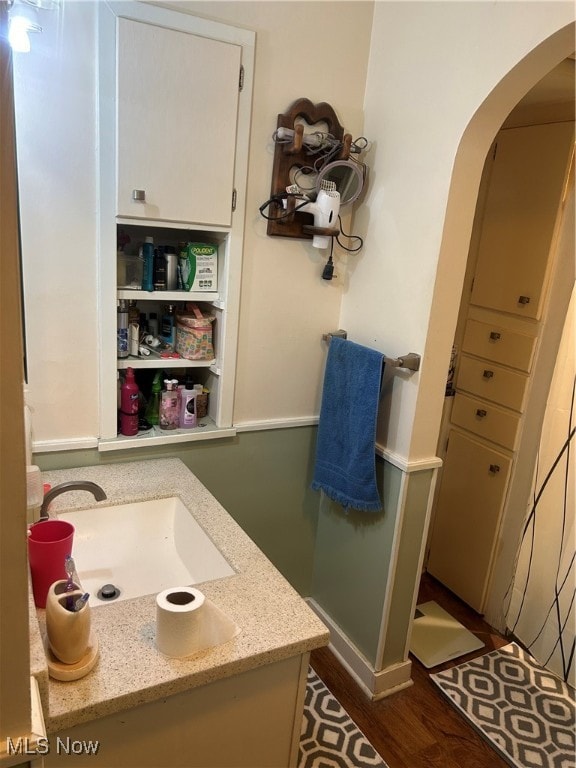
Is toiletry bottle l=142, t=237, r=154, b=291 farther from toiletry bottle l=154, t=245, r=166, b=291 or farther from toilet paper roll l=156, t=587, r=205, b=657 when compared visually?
toilet paper roll l=156, t=587, r=205, b=657

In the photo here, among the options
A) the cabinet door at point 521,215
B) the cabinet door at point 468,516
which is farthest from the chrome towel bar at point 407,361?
the cabinet door at point 468,516

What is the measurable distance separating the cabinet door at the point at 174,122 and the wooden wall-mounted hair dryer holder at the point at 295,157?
17 centimetres

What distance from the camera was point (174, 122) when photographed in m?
1.56

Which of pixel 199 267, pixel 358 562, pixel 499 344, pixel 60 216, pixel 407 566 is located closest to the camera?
pixel 60 216

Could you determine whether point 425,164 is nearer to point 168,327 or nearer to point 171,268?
point 171,268

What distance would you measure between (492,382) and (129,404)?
4.83 feet

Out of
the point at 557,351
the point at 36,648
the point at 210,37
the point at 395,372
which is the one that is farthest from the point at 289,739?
the point at 210,37

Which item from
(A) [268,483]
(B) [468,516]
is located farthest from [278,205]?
(B) [468,516]

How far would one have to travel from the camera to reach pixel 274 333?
1.93 m

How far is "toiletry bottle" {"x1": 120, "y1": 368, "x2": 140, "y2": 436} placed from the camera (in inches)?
68.4

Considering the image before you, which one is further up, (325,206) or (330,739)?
(325,206)

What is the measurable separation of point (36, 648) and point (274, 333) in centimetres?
127

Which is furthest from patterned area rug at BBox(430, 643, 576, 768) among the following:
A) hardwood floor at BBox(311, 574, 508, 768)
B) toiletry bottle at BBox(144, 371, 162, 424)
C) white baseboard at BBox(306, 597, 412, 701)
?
toiletry bottle at BBox(144, 371, 162, 424)

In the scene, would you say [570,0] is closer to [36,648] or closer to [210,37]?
[210,37]
